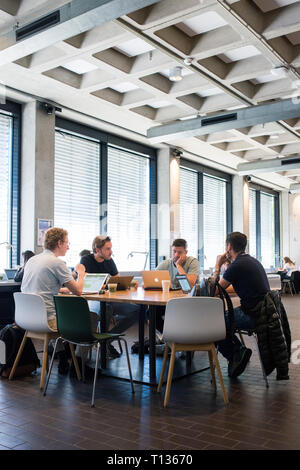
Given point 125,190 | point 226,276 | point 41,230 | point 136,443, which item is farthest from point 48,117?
point 136,443

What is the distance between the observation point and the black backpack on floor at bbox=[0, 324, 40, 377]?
4.02 meters

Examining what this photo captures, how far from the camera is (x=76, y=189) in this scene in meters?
8.42

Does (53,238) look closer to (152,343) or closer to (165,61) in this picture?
(152,343)

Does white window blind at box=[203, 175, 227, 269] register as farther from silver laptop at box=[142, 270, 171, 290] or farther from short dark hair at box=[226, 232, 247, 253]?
short dark hair at box=[226, 232, 247, 253]

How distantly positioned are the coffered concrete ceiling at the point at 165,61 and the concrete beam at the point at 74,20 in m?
A: 0.06

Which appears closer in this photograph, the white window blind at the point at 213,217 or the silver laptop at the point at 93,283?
the silver laptop at the point at 93,283

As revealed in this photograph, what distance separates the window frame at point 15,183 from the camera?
24.0 ft

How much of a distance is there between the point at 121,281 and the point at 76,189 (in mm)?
4274

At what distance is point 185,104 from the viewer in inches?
299

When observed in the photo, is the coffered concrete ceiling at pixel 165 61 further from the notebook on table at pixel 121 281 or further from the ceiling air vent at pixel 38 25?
the notebook on table at pixel 121 281

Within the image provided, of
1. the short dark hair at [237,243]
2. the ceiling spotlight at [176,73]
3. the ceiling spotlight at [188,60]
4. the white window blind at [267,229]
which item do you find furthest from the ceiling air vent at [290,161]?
the short dark hair at [237,243]

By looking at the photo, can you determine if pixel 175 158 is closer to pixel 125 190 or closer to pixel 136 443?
pixel 125 190

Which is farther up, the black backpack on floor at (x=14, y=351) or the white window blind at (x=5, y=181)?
the white window blind at (x=5, y=181)

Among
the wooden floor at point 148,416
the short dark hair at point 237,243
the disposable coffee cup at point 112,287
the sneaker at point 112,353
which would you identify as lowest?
the wooden floor at point 148,416
